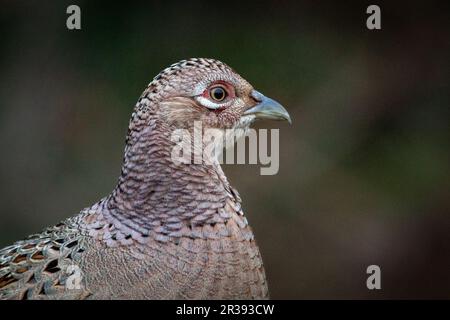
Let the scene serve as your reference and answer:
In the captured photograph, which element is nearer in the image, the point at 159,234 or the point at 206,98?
the point at 159,234

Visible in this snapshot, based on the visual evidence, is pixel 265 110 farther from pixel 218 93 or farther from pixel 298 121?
pixel 298 121

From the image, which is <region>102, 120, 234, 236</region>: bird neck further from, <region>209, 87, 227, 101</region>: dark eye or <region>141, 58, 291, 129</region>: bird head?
<region>209, 87, 227, 101</region>: dark eye

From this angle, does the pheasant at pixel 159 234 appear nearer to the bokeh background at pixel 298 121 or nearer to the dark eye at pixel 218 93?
the dark eye at pixel 218 93

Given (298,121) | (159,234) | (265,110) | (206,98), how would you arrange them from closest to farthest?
(159,234)
(206,98)
(265,110)
(298,121)

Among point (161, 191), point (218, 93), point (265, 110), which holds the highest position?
point (218, 93)

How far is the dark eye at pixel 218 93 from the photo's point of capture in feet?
15.0

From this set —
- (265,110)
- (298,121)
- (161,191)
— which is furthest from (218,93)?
(298,121)

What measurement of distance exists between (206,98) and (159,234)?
884 mm

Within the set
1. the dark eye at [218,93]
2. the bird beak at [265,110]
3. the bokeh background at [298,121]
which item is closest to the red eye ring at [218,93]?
the dark eye at [218,93]

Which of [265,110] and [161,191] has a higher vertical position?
[265,110]

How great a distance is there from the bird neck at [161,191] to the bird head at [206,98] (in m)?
0.16

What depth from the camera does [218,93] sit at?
458 cm

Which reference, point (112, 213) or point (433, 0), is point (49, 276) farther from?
point (433, 0)

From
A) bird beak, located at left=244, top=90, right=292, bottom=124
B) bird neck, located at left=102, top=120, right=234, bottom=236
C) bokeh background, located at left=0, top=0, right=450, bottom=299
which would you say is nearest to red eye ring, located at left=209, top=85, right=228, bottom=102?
bird beak, located at left=244, top=90, right=292, bottom=124
